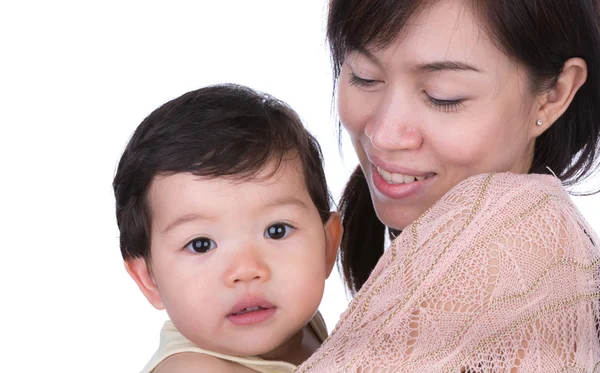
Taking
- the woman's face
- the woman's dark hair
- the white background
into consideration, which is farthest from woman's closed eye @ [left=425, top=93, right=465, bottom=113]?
the white background

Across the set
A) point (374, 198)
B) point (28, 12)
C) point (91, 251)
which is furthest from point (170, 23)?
point (374, 198)

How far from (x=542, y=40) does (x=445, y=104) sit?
0.24m

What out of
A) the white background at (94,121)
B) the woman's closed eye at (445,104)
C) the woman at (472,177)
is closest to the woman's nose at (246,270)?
the woman at (472,177)

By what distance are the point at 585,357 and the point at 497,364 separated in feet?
0.65

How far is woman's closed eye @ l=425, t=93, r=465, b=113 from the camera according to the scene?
2.06 m

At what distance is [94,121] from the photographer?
487 cm

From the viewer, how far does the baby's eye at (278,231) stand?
199cm

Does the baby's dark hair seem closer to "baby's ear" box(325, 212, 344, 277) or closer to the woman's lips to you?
"baby's ear" box(325, 212, 344, 277)

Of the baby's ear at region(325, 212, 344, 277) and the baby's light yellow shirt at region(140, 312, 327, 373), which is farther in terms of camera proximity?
the baby's ear at region(325, 212, 344, 277)

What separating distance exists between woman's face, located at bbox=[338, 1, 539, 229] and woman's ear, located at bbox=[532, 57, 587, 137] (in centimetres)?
3

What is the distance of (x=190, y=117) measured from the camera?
80.0 inches

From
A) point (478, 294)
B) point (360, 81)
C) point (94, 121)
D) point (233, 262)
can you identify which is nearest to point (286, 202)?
point (233, 262)

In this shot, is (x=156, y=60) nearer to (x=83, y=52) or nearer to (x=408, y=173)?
(x=83, y=52)

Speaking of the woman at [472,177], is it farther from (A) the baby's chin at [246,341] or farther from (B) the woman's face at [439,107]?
(A) the baby's chin at [246,341]
